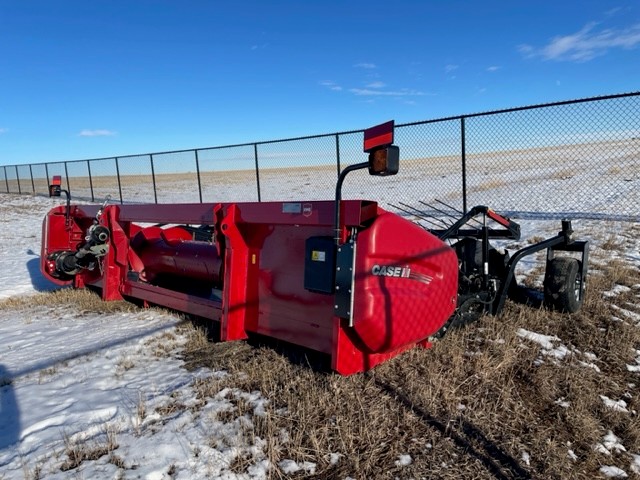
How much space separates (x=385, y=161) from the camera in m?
2.74

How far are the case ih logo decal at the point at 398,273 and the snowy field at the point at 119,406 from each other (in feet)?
3.39

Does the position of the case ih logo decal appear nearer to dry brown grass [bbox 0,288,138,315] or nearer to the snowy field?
the snowy field

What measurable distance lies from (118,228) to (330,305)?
3.21 m

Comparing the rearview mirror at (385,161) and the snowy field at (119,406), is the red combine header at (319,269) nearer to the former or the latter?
the rearview mirror at (385,161)

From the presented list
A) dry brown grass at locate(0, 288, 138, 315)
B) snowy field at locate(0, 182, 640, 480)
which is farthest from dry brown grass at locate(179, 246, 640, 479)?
dry brown grass at locate(0, 288, 138, 315)

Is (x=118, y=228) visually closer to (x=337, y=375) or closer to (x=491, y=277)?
(x=337, y=375)

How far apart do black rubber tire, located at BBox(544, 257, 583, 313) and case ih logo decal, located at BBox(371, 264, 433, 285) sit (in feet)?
6.36

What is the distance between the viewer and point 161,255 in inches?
213

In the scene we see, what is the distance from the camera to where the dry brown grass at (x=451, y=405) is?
2.50 meters

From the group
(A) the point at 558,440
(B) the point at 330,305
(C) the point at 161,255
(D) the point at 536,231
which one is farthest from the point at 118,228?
(D) the point at 536,231

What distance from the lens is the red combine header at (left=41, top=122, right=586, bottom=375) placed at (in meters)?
2.98

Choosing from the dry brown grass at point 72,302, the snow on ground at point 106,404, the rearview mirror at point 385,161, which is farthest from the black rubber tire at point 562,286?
the dry brown grass at point 72,302

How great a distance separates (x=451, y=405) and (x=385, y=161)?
1.53 metres

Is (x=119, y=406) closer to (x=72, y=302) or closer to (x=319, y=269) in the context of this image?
(x=319, y=269)
